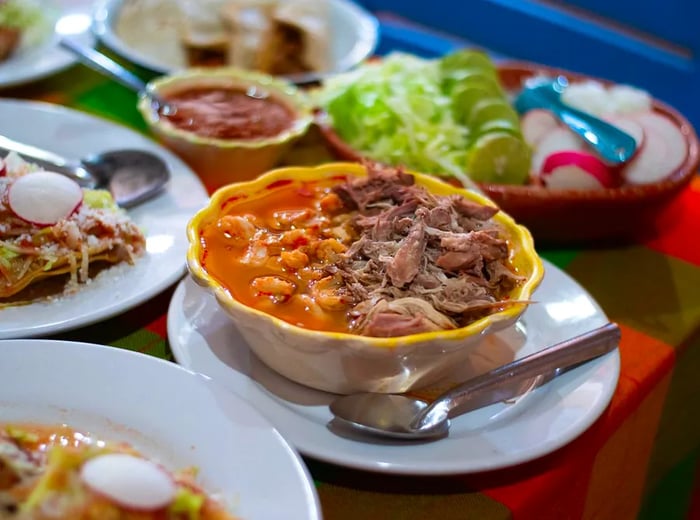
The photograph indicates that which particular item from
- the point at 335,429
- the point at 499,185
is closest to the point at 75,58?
the point at 499,185

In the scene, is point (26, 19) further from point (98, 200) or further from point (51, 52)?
point (98, 200)

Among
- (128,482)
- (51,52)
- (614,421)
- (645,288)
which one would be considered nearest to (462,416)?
(614,421)

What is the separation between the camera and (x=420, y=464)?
4.00 ft

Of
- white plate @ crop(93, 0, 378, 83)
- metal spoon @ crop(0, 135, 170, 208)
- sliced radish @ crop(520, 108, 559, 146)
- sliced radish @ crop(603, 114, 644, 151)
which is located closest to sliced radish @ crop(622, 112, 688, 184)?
sliced radish @ crop(603, 114, 644, 151)

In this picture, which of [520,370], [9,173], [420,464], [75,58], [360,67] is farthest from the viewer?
[360,67]

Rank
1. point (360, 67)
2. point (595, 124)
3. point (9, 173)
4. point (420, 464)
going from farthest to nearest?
point (360, 67) → point (595, 124) → point (9, 173) → point (420, 464)

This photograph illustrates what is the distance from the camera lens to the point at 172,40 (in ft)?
9.55

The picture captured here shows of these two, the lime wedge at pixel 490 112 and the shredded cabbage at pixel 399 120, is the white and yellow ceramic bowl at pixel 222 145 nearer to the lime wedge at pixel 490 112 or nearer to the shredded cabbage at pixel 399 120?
the shredded cabbage at pixel 399 120

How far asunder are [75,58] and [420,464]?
1959mm

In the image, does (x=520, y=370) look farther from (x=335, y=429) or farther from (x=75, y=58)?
(x=75, y=58)

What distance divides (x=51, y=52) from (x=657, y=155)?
6.24 feet

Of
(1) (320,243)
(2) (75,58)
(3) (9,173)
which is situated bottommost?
(2) (75,58)

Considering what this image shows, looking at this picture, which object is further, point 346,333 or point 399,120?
point 399,120

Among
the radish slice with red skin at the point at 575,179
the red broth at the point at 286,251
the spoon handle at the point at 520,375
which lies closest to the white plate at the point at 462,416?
the spoon handle at the point at 520,375
